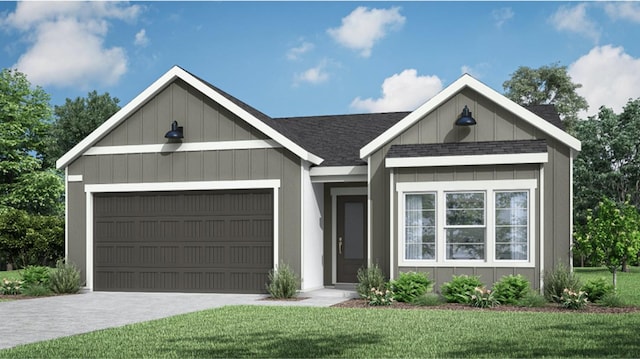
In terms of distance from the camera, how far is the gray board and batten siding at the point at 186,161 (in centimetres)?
1814

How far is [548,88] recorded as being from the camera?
48.4m

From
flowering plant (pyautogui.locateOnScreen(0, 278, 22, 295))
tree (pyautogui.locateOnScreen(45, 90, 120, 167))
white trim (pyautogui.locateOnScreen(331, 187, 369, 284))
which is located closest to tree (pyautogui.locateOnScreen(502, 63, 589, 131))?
tree (pyautogui.locateOnScreen(45, 90, 120, 167))

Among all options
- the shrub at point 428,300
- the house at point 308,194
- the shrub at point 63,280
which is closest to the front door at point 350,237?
the house at point 308,194

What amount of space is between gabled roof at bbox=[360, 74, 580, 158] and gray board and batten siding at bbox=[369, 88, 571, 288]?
16 centimetres

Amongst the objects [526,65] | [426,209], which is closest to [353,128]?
[426,209]

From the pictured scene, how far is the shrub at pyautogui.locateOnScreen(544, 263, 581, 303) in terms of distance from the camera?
14938 mm

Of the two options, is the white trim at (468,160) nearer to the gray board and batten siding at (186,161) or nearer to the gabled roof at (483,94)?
the gabled roof at (483,94)

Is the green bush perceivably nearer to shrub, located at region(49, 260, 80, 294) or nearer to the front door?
the front door

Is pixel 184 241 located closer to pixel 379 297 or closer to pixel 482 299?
pixel 379 297

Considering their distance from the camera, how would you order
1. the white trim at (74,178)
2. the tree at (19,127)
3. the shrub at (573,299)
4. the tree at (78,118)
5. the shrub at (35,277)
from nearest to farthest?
the shrub at (573,299), the shrub at (35,277), the white trim at (74,178), the tree at (19,127), the tree at (78,118)

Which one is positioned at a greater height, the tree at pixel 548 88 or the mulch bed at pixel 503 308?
the tree at pixel 548 88

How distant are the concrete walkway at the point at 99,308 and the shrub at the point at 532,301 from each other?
376cm

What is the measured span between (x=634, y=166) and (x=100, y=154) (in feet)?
83.0

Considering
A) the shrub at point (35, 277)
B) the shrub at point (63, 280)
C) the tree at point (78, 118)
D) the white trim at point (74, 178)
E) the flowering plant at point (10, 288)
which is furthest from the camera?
the tree at point (78, 118)
